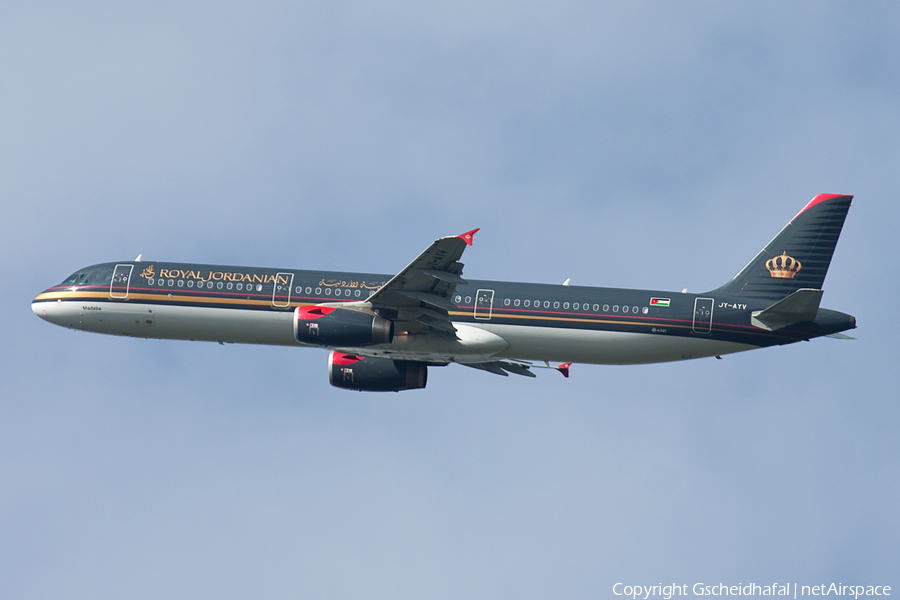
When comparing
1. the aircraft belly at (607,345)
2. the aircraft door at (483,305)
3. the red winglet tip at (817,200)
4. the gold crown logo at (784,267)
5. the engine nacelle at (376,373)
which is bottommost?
the engine nacelle at (376,373)

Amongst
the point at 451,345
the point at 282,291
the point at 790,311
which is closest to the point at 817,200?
the point at 790,311

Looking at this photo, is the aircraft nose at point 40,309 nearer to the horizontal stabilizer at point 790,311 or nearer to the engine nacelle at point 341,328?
the engine nacelle at point 341,328

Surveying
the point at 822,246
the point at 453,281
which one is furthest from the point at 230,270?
the point at 822,246

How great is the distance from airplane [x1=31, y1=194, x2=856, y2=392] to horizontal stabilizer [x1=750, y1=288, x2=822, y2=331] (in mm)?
56

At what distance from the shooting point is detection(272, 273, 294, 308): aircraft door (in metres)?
50.7

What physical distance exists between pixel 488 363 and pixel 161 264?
57.1 feet

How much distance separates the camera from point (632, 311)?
4906 centimetres

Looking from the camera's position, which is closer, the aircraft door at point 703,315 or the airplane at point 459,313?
the airplane at point 459,313

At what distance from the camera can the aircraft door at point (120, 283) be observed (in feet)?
172

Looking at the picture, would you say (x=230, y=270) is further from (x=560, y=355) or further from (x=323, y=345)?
(x=560, y=355)

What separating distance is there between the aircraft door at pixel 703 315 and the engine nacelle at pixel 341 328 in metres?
14.2

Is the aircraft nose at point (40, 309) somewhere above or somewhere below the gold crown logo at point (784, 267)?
below

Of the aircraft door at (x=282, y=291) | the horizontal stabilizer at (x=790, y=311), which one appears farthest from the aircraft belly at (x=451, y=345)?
the horizontal stabilizer at (x=790, y=311)

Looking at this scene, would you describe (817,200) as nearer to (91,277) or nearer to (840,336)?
(840,336)
